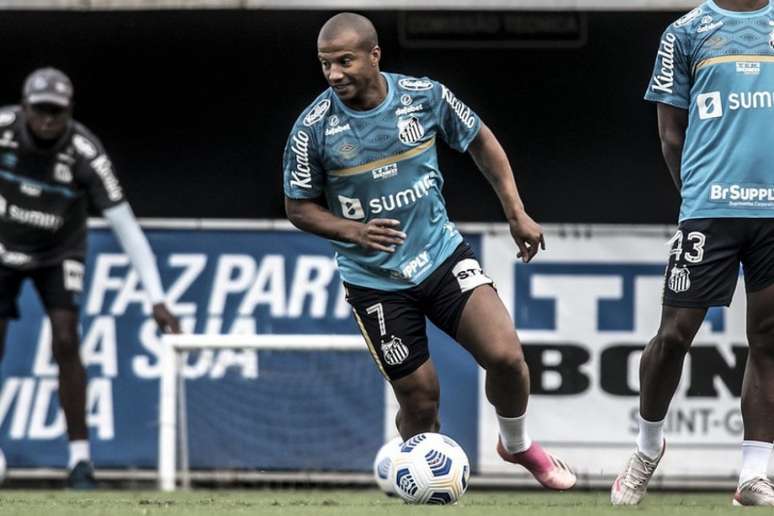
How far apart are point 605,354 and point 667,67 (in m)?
4.25

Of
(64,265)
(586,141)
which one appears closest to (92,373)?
(64,265)

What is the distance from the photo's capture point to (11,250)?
391 inches

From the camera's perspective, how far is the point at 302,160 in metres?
7.38

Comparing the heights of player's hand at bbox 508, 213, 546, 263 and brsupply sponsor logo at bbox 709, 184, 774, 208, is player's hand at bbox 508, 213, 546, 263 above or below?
below

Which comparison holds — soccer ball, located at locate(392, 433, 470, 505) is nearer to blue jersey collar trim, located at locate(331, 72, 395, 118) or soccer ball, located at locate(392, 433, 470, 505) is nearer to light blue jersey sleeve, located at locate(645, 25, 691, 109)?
blue jersey collar trim, located at locate(331, 72, 395, 118)

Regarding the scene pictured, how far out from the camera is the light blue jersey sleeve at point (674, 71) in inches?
277

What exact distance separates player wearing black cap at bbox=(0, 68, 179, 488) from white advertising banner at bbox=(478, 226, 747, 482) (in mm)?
2544

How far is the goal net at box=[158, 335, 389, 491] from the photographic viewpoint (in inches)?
415

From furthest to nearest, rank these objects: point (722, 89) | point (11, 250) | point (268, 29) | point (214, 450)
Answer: point (268, 29)
point (214, 450)
point (11, 250)
point (722, 89)

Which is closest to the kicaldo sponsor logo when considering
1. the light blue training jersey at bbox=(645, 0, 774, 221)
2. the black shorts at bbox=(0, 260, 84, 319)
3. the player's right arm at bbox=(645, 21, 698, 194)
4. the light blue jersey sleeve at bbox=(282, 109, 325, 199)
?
the light blue training jersey at bbox=(645, 0, 774, 221)

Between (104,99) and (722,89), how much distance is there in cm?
722

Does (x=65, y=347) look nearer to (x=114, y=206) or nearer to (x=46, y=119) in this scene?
(x=114, y=206)

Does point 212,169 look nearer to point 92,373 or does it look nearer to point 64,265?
point 92,373

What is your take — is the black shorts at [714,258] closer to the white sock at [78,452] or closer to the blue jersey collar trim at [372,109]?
the blue jersey collar trim at [372,109]
